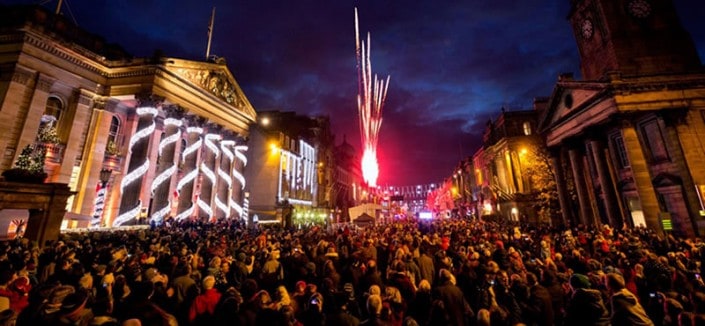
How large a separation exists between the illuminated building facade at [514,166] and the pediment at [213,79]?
126 feet

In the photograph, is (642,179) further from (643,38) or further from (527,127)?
(527,127)

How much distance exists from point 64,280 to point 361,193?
9128 centimetres

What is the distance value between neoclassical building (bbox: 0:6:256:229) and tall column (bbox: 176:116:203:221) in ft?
0.30

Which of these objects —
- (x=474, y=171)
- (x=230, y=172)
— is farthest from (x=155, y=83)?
(x=474, y=171)

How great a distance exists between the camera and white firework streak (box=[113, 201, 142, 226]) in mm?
20953

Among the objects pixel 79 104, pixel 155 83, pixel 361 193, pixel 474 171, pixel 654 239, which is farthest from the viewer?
pixel 361 193

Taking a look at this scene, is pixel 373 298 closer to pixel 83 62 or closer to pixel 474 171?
pixel 83 62

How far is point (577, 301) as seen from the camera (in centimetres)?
397

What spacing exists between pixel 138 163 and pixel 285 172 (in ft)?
65.4

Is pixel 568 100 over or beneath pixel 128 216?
over

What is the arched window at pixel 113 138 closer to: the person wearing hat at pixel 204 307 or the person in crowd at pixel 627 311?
the person wearing hat at pixel 204 307

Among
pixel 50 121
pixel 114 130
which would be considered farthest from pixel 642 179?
pixel 50 121

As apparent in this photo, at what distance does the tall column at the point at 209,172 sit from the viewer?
29.8 metres

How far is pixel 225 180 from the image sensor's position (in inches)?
1315
